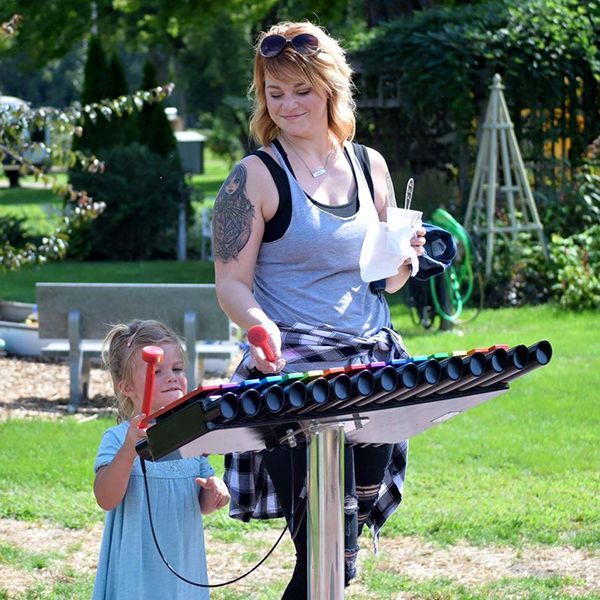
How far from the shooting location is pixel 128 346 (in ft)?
10.7

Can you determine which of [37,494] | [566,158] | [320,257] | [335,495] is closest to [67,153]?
[37,494]

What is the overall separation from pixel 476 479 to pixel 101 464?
3.16 meters

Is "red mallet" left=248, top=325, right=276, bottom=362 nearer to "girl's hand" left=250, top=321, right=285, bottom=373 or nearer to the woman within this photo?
"girl's hand" left=250, top=321, right=285, bottom=373

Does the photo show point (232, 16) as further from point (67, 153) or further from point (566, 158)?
point (67, 153)

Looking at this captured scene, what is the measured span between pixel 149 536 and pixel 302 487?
425 millimetres

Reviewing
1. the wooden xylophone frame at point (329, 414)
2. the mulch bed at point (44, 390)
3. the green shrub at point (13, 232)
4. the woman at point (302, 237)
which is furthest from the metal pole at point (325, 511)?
the green shrub at point (13, 232)

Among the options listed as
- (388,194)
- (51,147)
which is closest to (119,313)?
(51,147)

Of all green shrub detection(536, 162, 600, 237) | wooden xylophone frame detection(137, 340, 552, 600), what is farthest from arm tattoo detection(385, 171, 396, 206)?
green shrub detection(536, 162, 600, 237)

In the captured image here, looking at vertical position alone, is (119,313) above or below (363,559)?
above

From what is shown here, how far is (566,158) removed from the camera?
13.2 meters

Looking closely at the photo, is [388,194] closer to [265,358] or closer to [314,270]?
[314,270]

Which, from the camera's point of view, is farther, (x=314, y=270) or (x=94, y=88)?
(x=94, y=88)

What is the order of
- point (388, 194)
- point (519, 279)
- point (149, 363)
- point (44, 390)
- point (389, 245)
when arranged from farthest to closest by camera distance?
point (519, 279) → point (44, 390) → point (388, 194) → point (389, 245) → point (149, 363)

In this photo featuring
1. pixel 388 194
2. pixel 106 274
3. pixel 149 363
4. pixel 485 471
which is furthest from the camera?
pixel 106 274
